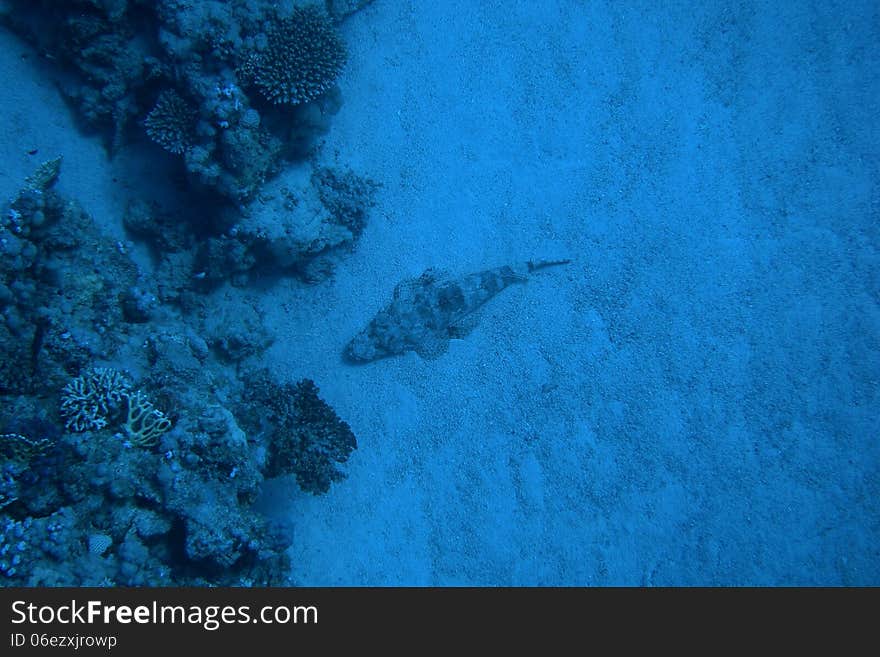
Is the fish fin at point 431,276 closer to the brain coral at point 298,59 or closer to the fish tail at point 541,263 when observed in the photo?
the fish tail at point 541,263

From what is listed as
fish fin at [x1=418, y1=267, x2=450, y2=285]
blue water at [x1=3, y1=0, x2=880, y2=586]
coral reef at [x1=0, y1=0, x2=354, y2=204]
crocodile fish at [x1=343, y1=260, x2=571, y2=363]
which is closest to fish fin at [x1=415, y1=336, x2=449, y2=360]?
crocodile fish at [x1=343, y1=260, x2=571, y2=363]

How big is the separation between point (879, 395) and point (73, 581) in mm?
9780

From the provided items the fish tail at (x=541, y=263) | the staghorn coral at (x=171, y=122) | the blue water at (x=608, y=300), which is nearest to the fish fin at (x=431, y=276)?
the blue water at (x=608, y=300)

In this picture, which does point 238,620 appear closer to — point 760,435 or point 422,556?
point 422,556

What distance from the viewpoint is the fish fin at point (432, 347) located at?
7.25 m

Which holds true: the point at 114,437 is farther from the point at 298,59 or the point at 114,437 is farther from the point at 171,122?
the point at 298,59

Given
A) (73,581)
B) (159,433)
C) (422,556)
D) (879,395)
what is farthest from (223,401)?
(879,395)

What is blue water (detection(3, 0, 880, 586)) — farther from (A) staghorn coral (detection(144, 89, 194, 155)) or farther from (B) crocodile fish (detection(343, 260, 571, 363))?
(A) staghorn coral (detection(144, 89, 194, 155))

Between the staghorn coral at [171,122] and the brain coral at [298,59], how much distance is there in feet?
3.61

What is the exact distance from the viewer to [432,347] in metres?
7.29

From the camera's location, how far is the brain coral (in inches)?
259

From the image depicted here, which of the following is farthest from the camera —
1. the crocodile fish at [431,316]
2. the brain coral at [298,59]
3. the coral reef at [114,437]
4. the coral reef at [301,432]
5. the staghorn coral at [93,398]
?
the crocodile fish at [431,316]

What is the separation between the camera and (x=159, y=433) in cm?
526

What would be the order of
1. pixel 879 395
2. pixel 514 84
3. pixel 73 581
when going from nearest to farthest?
pixel 73 581
pixel 879 395
pixel 514 84
